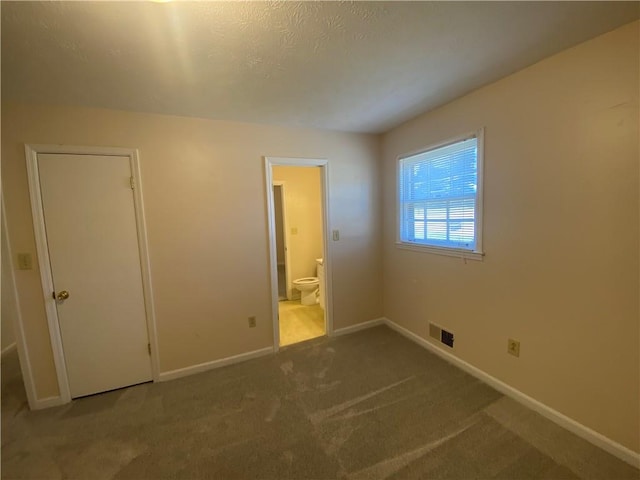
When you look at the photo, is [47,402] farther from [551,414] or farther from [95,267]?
[551,414]

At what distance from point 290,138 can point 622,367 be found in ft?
9.54

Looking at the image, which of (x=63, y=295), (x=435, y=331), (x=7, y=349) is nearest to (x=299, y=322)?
(x=435, y=331)

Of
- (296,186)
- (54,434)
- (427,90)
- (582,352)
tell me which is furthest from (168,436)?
(296,186)

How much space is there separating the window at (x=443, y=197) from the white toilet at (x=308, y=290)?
172 centimetres

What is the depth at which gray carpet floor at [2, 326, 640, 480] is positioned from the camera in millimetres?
1524

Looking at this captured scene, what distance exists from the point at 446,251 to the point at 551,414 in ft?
4.29

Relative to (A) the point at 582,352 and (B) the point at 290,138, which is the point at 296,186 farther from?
(A) the point at 582,352

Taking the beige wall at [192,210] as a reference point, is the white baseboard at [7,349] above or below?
below

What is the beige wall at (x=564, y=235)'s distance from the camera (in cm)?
145

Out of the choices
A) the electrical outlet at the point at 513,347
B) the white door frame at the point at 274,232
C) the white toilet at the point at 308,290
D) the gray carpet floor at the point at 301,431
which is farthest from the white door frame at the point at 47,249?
the electrical outlet at the point at 513,347

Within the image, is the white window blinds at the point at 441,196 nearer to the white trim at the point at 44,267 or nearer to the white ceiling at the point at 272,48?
the white ceiling at the point at 272,48

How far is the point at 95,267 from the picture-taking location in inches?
85.9

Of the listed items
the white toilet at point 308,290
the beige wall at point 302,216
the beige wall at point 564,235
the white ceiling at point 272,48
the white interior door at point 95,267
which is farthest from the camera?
the beige wall at point 302,216

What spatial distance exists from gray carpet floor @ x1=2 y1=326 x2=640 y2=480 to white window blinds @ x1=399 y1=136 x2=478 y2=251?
3.94ft
